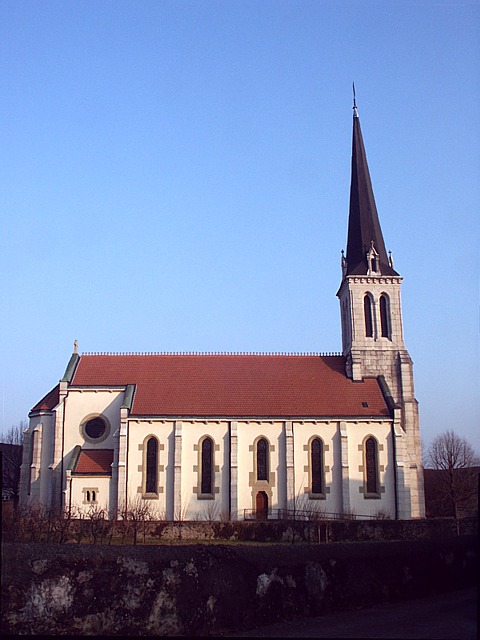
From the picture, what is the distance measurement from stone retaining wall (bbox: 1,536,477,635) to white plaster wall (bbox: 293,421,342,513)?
24.6m

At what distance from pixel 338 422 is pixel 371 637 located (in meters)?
31.6

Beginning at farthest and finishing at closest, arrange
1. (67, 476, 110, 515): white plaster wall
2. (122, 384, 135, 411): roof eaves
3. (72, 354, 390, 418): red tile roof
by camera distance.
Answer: (72, 354, 390, 418): red tile roof → (122, 384, 135, 411): roof eaves → (67, 476, 110, 515): white plaster wall

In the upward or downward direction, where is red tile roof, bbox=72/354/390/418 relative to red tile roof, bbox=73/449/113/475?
upward

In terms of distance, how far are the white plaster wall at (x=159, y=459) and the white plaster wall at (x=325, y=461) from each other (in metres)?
8.86

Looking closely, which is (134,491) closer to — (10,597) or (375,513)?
(375,513)

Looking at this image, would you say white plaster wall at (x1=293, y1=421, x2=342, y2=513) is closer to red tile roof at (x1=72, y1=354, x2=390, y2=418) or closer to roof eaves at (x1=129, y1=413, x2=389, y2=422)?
roof eaves at (x1=129, y1=413, x2=389, y2=422)

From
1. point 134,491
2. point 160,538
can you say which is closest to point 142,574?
point 160,538

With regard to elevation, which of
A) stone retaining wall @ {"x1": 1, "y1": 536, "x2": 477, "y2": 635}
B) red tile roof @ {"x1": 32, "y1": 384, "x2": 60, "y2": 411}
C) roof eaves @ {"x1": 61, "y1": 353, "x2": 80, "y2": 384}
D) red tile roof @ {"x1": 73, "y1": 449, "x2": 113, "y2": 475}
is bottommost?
stone retaining wall @ {"x1": 1, "y1": 536, "x2": 477, "y2": 635}

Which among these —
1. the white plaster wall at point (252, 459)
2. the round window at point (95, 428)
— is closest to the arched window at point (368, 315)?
the white plaster wall at point (252, 459)

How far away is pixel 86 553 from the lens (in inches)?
649

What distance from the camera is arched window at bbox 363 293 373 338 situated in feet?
174

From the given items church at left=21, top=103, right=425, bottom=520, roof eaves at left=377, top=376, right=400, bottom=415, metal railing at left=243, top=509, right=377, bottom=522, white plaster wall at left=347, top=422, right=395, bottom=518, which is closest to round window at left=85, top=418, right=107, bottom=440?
church at left=21, top=103, right=425, bottom=520

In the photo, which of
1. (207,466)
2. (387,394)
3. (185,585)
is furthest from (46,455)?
(185,585)

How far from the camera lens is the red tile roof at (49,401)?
49781 mm
